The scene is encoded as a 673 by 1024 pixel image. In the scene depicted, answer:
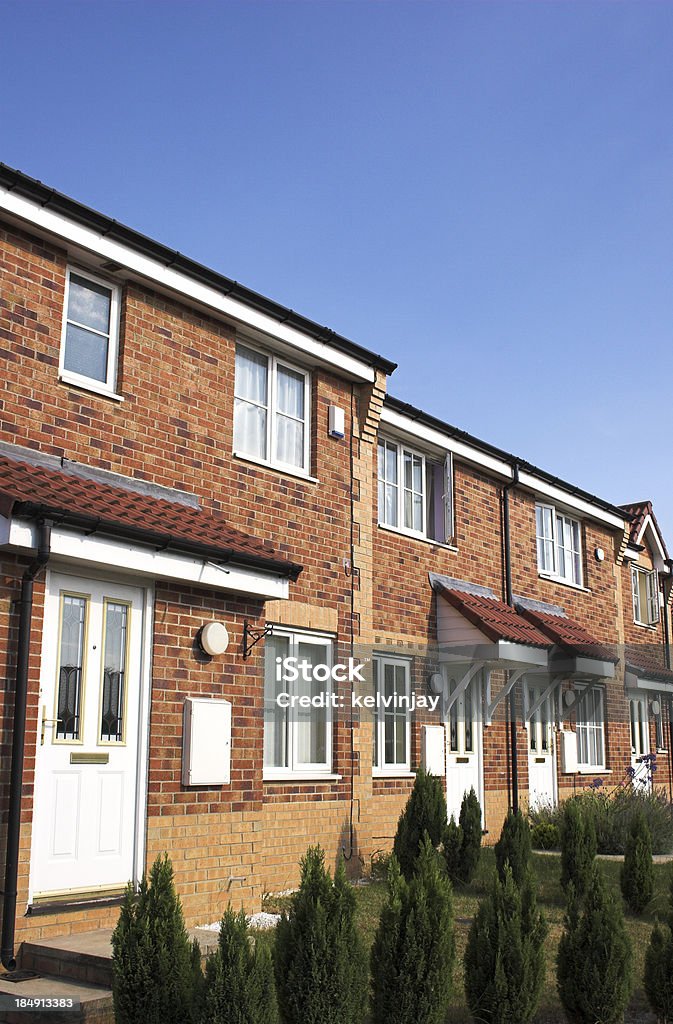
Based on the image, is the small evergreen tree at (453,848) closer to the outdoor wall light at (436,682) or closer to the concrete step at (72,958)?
the outdoor wall light at (436,682)

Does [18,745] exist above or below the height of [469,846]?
above

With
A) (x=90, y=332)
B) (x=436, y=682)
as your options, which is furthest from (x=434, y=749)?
(x=90, y=332)

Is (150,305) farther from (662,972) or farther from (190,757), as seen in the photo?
(662,972)

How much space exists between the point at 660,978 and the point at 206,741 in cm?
423

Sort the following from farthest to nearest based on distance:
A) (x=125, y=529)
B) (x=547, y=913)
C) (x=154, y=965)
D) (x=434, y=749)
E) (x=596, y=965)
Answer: (x=434, y=749) < (x=547, y=913) < (x=125, y=529) < (x=596, y=965) < (x=154, y=965)

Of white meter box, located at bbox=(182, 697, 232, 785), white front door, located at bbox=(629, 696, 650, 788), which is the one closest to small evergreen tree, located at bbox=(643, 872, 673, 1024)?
white meter box, located at bbox=(182, 697, 232, 785)

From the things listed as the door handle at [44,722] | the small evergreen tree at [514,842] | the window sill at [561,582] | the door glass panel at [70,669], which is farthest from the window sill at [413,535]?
the door handle at [44,722]

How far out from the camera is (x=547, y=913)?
33.8ft

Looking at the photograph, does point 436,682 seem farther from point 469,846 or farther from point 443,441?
point 443,441

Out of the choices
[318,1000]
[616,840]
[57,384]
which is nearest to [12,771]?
[318,1000]

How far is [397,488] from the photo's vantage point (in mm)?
15273

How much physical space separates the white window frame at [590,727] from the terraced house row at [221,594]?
4.87 ft

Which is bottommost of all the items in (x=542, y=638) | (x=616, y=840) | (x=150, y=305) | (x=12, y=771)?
(x=616, y=840)

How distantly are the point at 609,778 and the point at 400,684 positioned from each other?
310 inches
